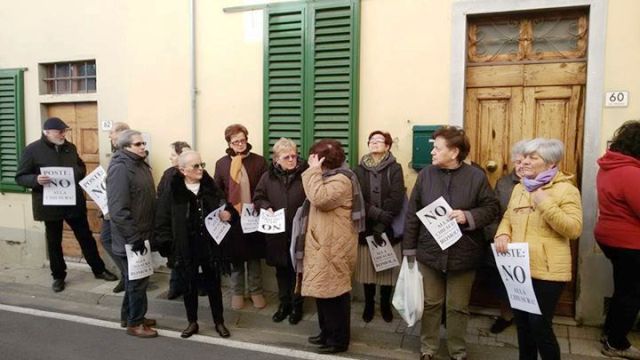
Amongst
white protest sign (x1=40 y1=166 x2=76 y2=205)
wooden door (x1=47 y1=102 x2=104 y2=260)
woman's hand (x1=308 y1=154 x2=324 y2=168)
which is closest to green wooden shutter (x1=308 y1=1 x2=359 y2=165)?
woman's hand (x1=308 y1=154 x2=324 y2=168)

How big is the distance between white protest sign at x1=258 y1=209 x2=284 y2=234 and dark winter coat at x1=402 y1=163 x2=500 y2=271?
1.41 meters

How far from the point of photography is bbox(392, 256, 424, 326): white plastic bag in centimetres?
381

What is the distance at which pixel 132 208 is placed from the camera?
14.4ft

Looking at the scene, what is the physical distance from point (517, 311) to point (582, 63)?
2.52 metres

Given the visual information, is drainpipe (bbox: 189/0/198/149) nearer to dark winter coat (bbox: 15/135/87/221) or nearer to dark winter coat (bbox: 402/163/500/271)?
dark winter coat (bbox: 15/135/87/221)

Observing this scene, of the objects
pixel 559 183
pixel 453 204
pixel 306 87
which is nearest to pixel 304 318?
pixel 453 204

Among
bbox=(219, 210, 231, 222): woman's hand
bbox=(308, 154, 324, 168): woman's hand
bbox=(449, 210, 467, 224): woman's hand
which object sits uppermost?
bbox=(308, 154, 324, 168): woman's hand

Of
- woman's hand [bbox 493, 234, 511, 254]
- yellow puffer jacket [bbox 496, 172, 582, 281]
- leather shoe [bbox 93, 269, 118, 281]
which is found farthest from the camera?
leather shoe [bbox 93, 269, 118, 281]

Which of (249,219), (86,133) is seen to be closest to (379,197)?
(249,219)

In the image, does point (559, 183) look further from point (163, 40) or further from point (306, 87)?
point (163, 40)

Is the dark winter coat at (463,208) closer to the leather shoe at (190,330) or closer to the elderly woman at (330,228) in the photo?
the elderly woman at (330,228)

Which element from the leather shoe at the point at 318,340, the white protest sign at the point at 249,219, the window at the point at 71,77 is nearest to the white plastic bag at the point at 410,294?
the leather shoe at the point at 318,340

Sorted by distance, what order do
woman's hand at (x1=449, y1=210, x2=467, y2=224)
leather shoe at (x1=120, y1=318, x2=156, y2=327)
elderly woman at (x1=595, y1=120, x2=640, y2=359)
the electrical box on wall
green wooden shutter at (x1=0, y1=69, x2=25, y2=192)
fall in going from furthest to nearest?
green wooden shutter at (x1=0, y1=69, x2=25, y2=192) → the electrical box on wall → leather shoe at (x1=120, y1=318, x2=156, y2=327) → elderly woman at (x1=595, y1=120, x2=640, y2=359) → woman's hand at (x1=449, y1=210, x2=467, y2=224)

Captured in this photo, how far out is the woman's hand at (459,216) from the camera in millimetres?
3582
